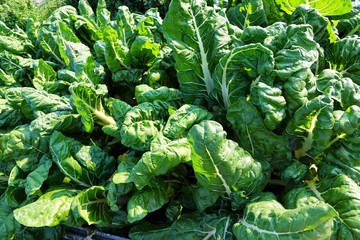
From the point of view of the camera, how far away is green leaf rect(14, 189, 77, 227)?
7.41 ft

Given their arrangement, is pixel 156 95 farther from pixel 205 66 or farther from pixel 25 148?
pixel 25 148

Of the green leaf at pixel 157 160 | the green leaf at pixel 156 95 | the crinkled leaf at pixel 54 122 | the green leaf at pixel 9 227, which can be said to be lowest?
the green leaf at pixel 9 227

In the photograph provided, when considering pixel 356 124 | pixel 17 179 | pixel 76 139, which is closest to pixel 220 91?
pixel 356 124

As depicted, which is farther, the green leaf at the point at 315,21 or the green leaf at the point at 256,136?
the green leaf at the point at 315,21

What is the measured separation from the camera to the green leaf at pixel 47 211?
2260mm

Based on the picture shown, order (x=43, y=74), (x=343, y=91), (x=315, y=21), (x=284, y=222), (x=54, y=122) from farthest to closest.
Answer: (x=43, y=74), (x=54, y=122), (x=315, y=21), (x=343, y=91), (x=284, y=222)

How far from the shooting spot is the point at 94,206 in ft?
8.16

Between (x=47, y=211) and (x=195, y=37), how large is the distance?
55.7 inches

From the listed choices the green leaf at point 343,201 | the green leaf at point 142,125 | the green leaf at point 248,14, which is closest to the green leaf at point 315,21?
the green leaf at point 248,14

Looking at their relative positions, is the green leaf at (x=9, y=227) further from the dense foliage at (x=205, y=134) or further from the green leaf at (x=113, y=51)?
the green leaf at (x=113, y=51)

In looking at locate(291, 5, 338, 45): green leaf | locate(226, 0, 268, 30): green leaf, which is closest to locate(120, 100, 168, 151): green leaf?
locate(226, 0, 268, 30): green leaf

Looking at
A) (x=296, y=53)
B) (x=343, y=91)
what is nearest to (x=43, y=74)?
(x=296, y=53)

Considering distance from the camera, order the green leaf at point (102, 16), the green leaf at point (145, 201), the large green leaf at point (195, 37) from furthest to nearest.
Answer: the green leaf at point (102, 16) < the large green leaf at point (195, 37) < the green leaf at point (145, 201)

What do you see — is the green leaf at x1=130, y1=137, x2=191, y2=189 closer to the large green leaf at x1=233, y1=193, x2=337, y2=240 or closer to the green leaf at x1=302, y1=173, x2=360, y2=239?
the large green leaf at x1=233, y1=193, x2=337, y2=240
